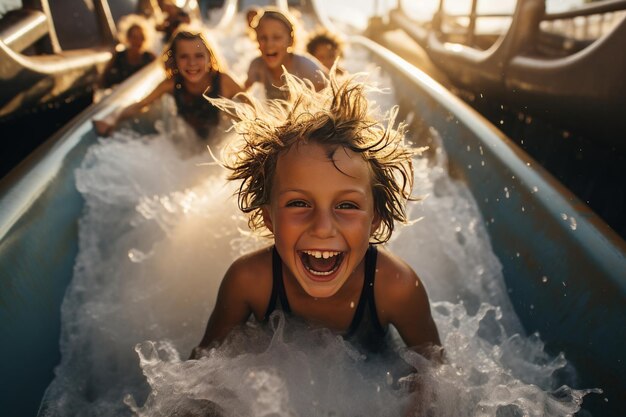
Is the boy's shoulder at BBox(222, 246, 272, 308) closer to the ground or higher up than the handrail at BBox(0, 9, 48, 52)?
closer to the ground

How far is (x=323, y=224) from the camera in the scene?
47.0 inches

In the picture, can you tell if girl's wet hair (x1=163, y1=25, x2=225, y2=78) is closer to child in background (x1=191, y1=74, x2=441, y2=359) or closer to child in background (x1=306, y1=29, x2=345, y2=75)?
child in background (x1=306, y1=29, x2=345, y2=75)

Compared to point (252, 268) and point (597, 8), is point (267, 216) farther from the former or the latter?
point (597, 8)

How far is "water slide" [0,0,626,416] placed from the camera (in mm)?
1298

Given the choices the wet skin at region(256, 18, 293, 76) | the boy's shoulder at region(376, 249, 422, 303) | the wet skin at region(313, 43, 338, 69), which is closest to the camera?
the boy's shoulder at region(376, 249, 422, 303)

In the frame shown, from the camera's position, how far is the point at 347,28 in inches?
632

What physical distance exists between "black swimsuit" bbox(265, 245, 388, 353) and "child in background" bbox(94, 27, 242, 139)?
76.9 inches

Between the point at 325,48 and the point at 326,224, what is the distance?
375cm

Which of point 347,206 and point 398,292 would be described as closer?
point 347,206

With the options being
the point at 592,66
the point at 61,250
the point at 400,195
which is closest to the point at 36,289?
the point at 61,250

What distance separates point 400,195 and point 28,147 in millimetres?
2576

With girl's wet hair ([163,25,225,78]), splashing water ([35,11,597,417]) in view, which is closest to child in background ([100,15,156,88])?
girl's wet hair ([163,25,225,78])

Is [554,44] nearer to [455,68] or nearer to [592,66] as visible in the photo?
[455,68]

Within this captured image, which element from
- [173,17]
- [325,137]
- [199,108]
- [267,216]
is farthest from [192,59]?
[173,17]
